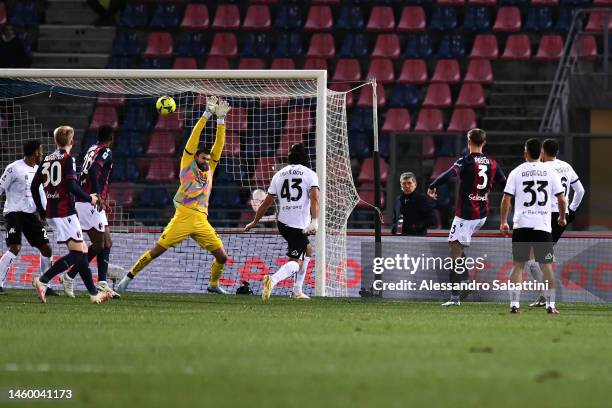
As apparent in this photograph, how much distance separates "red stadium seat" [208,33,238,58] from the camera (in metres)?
24.0

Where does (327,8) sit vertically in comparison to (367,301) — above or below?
above

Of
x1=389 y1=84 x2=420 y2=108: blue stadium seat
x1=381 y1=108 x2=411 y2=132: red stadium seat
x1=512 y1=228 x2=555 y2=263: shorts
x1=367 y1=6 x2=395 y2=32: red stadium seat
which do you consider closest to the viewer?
x1=512 y1=228 x2=555 y2=263: shorts

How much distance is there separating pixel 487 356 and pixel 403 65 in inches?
614

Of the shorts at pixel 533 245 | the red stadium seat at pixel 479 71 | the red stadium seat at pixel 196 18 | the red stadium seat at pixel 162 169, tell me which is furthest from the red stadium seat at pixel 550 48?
the shorts at pixel 533 245

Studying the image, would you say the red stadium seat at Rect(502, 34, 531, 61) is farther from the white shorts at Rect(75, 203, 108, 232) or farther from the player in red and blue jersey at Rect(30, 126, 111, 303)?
the player in red and blue jersey at Rect(30, 126, 111, 303)

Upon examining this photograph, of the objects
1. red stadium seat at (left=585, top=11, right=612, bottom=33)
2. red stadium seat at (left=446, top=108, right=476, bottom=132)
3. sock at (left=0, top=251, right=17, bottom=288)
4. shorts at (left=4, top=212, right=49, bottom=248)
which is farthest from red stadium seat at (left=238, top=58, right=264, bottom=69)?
sock at (left=0, top=251, right=17, bottom=288)

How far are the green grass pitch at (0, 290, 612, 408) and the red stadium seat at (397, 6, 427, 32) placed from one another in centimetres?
1173

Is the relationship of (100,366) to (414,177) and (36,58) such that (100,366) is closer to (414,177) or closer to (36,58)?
(414,177)

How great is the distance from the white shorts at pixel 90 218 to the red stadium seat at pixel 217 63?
31.1 ft

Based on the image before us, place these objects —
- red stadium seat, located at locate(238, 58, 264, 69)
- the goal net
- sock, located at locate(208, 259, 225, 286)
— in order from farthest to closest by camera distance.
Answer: red stadium seat, located at locate(238, 58, 264, 69) → the goal net → sock, located at locate(208, 259, 225, 286)

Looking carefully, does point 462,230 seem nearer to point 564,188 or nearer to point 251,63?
point 564,188

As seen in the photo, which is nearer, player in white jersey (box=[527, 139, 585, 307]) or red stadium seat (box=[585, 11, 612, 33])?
player in white jersey (box=[527, 139, 585, 307])

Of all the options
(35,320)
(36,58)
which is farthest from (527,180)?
(36,58)

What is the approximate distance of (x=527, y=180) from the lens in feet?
43.3
